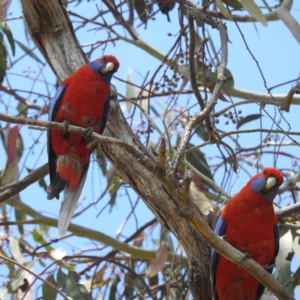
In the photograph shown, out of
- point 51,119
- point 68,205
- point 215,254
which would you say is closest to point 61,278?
point 68,205

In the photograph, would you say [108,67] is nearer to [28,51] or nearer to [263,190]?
[263,190]

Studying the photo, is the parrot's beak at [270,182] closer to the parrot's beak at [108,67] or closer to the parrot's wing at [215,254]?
the parrot's wing at [215,254]

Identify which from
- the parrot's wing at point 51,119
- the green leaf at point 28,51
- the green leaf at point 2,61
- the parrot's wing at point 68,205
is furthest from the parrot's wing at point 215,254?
the green leaf at point 28,51

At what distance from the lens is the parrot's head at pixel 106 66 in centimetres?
333

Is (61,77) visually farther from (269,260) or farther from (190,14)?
(269,260)

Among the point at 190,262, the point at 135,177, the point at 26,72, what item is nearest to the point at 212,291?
the point at 190,262

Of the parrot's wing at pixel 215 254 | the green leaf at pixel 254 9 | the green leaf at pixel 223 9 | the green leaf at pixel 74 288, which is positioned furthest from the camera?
the green leaf at pixel 74 288

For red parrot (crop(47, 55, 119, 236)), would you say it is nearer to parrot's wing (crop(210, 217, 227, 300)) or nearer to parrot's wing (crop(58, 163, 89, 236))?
parrot's wing (crop(58, 163, 89, 236))

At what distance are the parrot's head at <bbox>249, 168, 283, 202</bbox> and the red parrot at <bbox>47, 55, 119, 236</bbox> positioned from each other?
0.86m

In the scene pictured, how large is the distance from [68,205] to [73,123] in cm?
42

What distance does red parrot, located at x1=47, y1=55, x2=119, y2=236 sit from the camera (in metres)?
3.13

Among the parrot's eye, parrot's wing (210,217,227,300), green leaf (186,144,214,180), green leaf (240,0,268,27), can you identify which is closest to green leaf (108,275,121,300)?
green leaf (186,144,214,180)

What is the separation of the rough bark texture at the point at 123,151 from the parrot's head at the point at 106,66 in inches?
3.6

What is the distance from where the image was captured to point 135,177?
9.49 ft
